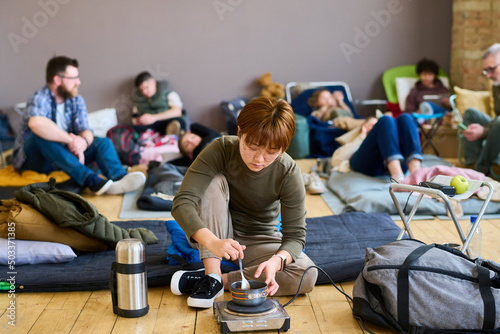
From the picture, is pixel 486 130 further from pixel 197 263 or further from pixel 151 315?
pixel 151 315

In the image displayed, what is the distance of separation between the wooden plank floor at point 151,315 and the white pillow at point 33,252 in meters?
0.23

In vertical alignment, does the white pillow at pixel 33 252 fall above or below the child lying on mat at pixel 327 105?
below

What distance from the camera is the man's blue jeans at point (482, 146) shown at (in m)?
4.45

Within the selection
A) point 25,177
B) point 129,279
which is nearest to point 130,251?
point 129,279

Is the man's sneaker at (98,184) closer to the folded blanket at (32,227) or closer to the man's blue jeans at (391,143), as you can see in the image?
the folded blanket at (32,227)

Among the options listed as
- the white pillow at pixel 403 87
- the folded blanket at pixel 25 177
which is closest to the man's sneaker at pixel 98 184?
the folded blanket at pixel 25 177

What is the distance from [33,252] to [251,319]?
1.17m

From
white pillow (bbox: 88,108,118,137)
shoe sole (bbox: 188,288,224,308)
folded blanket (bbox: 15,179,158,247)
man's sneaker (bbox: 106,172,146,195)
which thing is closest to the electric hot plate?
shoe sole (bbox: 188,288,224,308)

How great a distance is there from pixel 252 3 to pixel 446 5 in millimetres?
2245

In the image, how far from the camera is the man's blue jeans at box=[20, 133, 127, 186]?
4.16 meters

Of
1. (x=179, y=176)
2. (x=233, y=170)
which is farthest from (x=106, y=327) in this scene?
(x=179, y=176)

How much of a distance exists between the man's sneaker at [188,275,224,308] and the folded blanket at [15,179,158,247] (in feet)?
2.38

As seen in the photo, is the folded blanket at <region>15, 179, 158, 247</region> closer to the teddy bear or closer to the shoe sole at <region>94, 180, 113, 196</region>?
the shoe sole at <region>94, 180, 113, 196</region>

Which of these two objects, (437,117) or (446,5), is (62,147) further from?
(446,5)
